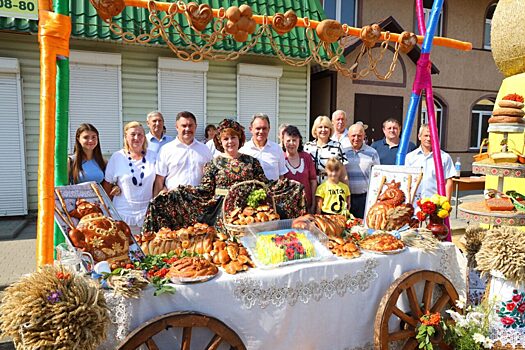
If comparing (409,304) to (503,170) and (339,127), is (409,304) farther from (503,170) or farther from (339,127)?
(339,127)

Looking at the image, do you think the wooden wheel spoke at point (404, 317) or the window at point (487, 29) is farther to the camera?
the window at point (487, 29)

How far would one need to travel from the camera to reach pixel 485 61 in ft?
38.1

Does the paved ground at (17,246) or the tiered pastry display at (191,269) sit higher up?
the tiered pastry display at (191,269)

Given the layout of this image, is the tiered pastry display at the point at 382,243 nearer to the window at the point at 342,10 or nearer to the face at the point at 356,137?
the face at the point at 356,137

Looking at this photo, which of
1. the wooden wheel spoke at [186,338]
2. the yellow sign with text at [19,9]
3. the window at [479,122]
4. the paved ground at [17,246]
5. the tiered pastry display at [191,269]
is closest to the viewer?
the wooden wheel spoke at [186,338]

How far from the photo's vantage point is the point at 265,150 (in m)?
3.55

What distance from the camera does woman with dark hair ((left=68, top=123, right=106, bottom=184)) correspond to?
3.28 metres

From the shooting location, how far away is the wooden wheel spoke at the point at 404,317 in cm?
238

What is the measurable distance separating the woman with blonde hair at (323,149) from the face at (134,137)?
1.78 metres

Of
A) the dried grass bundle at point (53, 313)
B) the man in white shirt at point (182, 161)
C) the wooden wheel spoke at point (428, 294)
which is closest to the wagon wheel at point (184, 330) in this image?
the dried grass bundle at point (53, 313)

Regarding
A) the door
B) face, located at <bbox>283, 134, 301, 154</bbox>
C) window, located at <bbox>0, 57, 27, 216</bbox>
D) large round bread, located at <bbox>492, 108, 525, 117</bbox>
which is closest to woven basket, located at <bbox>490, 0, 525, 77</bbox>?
large round bread, located at <bbox>492, 108, 525, 117</bbox>

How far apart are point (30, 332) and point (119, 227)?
71cm

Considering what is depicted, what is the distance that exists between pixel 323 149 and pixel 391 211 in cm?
125

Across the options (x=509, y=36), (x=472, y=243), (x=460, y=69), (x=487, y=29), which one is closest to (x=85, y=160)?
(x=472, y=243)
